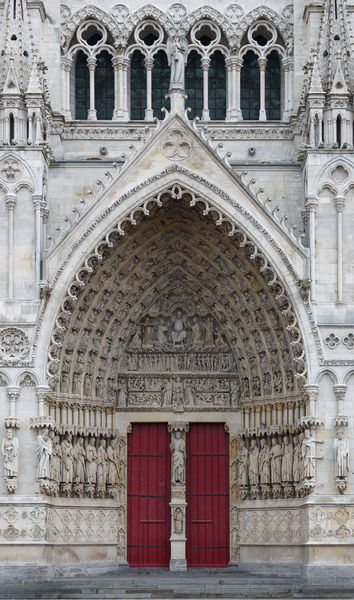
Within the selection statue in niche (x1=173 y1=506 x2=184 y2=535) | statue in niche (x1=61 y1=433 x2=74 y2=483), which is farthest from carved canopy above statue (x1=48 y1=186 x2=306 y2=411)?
statue in niche (x1=173 y1=506 x2=184 y2=535)

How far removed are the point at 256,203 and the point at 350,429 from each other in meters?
4.56

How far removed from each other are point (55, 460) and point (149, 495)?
2.66 meters

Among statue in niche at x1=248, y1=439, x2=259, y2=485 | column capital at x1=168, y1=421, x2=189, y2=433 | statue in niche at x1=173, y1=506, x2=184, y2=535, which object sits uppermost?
column capital at x1=168, y1=421, x2=189, y2=433

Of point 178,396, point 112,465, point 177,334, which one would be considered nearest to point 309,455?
point 178,396

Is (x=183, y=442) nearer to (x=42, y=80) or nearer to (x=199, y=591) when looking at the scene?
(x=199, y=591)

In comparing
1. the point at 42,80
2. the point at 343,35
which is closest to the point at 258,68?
the point at 343,35

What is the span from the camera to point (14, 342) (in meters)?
25.6

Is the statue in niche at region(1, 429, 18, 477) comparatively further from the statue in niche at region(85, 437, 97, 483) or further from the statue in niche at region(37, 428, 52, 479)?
the statue in niche at region(85, 437, 97, 483)

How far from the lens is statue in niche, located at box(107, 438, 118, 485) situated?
1065 inches

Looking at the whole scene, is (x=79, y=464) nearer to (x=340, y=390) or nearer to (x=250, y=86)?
(x=340, y=390)

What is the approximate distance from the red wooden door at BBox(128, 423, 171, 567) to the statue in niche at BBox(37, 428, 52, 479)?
2.80m

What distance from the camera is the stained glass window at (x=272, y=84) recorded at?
1118 inches

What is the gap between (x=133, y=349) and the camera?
27.9m

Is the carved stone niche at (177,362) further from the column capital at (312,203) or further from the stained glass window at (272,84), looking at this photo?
the stained glass window at (272,84)
